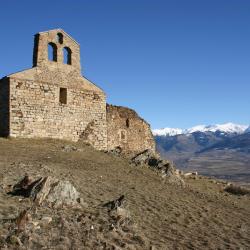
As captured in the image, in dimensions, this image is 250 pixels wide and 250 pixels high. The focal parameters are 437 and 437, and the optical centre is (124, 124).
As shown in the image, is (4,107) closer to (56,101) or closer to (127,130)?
(56,101)

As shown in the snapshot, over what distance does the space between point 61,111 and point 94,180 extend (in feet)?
45.4

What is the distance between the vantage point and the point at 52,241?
1312 cm

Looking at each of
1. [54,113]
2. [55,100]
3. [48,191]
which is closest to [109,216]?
[48,191]

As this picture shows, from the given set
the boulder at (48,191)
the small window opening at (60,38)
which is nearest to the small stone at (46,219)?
the boulder at (48,191)

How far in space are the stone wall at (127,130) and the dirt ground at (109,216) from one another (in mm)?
10515

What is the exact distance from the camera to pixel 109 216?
53.1ft

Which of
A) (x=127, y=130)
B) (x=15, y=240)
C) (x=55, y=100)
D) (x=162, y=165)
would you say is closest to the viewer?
(x=15, y=240)

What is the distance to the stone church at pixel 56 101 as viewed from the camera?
32906 millimetres

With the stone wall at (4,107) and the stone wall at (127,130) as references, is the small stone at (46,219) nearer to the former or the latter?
the stone wall at (4,107)

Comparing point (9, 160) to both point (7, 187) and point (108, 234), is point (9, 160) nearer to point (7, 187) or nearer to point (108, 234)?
point (7, 187)

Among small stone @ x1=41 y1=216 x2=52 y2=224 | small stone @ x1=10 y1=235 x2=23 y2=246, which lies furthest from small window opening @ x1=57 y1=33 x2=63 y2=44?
small stone @ x1=10 y1=235 x2=23 y2=246

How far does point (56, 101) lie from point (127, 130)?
9.68 metres

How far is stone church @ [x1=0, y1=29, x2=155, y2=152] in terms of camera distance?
3291 centimetres

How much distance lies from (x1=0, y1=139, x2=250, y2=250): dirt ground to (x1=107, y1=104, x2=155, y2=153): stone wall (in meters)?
10.5
